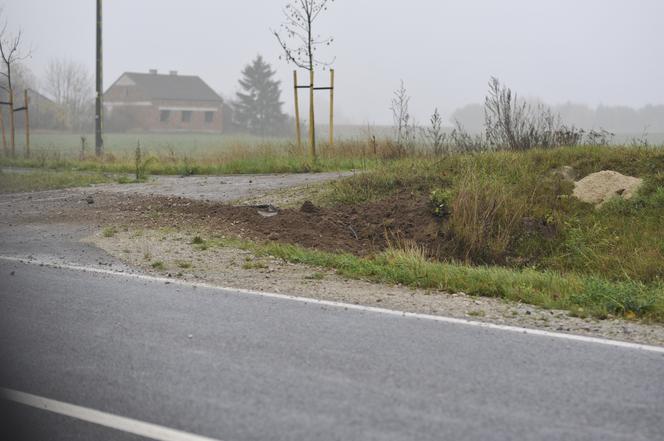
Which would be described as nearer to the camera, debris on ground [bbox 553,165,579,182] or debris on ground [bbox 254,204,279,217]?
debris on ground [bbox 254,204,279,217]

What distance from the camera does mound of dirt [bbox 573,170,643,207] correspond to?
37.4 feet

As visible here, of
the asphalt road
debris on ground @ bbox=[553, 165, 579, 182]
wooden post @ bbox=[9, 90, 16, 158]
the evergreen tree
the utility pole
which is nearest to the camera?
the asphalt road

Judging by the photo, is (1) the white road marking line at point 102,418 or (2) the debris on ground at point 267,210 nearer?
(1) the white road marking line at point 102,418

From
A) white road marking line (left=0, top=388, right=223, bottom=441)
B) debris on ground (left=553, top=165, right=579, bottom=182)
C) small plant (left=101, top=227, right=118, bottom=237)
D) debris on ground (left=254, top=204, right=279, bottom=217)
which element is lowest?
white road marking line (left=0, top=388, right=223, bottom=441)

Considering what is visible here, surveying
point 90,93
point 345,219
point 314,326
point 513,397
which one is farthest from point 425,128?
point 90,93

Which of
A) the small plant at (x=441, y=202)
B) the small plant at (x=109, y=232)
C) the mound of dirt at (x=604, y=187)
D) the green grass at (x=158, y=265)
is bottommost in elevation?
the green grass at (x=158, y=265)

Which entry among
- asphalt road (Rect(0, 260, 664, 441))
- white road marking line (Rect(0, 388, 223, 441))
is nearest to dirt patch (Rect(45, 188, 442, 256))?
asphalt road (Rect(0, 260, 664, 441))

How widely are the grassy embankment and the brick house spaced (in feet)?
251

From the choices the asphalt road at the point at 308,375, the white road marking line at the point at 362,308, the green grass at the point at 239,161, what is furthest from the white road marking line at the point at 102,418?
the green grass at the point at 239,161

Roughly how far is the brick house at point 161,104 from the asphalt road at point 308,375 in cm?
8231

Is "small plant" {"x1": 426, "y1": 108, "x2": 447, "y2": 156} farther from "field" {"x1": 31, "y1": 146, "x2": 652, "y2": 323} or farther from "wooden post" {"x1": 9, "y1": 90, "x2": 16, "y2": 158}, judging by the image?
"wooden post" {"x1": 9, "y1": 90, "x2": 16, "y2": 158}

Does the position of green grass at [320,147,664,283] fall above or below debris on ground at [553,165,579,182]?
below

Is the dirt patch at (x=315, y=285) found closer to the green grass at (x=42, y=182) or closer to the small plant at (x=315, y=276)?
the small plant at (x=315, y=276)

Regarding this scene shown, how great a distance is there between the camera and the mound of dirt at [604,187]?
11.4 metres
